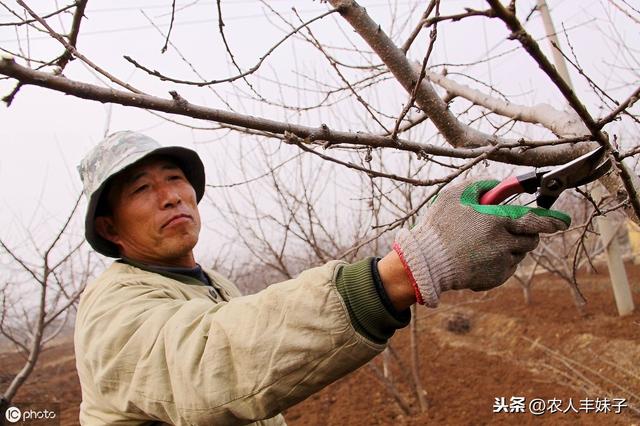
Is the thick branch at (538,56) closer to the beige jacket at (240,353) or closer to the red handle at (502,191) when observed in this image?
the red handle at (502,191)

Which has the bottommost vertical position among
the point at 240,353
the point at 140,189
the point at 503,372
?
the point at 503,372

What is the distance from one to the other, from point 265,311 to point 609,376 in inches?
207

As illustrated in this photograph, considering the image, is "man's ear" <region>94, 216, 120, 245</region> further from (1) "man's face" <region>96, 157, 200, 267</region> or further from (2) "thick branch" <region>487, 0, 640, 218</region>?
(2) "thick branch" <region>487, 0, 640, 218</region>

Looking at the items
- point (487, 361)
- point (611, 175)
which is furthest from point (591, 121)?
point (487, 361)

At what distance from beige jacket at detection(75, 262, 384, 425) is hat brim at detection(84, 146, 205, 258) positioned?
2.23ft

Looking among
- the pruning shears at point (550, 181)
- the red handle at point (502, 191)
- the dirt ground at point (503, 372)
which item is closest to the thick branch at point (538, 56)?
the pruning shears at point (550, 181)

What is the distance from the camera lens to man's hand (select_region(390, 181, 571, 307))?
3.05 feet

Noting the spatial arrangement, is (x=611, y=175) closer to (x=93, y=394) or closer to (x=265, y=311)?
(x=265, y=311)

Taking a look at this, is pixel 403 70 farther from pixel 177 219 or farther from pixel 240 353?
pixel 240 353

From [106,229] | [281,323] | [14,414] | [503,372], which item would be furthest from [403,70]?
[503,372]

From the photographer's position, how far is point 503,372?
17.3 feet

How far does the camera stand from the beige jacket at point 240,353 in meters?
0.84

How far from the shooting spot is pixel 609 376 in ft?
15.7

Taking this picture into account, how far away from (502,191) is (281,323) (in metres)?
0.66
